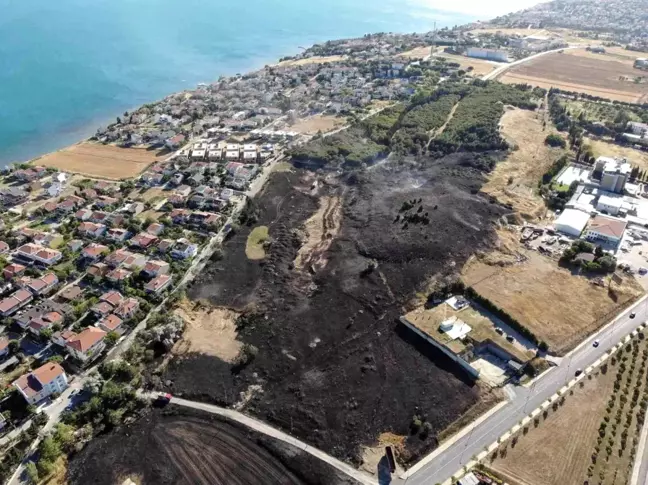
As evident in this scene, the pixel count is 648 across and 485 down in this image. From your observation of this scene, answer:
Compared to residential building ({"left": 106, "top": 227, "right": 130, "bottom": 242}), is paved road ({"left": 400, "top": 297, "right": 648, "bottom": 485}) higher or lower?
lower

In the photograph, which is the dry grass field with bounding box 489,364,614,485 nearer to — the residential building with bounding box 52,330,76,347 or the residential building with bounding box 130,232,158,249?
the residential building with bounding box 52,330,76,347

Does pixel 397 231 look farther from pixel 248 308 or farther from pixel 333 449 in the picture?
pixel 333 449

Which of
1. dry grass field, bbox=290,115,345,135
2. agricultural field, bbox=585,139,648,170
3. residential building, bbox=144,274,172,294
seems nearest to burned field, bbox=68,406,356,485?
residential building, bbox=144,274,172,294

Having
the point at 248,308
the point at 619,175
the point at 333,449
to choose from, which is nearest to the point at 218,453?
the point at 333,449

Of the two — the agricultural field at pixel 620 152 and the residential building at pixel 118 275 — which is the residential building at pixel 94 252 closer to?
the residential building at pixel 118 275

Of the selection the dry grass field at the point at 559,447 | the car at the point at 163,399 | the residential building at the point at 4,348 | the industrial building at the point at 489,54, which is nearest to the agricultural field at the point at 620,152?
the dry grass field at the point at 559,447

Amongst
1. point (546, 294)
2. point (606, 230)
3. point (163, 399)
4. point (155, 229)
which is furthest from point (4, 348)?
point (606, 230)
